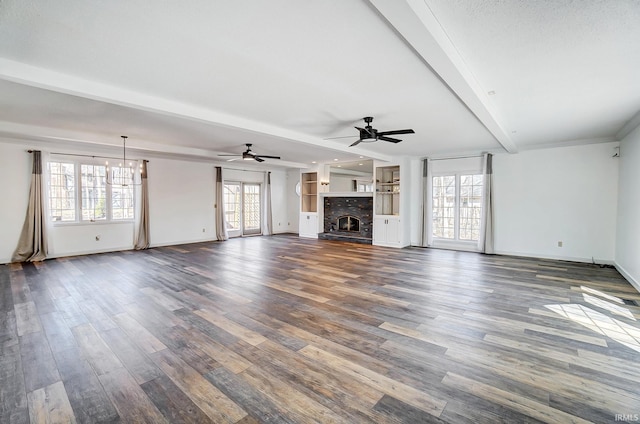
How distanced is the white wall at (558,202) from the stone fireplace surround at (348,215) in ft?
11.9

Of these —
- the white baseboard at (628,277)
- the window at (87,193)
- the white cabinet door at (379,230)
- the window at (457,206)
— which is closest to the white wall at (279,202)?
the white cabinet door at (379,230)

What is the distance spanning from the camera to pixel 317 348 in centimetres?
270

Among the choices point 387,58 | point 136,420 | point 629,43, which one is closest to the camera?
point 136,420

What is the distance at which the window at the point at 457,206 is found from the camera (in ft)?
25.4

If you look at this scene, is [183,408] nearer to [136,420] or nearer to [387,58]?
[136,420]

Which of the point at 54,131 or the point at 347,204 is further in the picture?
the point at 347,204

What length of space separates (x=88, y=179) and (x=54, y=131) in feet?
7.41

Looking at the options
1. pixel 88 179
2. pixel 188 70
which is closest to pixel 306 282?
pixel 188 70

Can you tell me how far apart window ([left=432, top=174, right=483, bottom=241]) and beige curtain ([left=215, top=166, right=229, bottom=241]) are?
6716 millimetres

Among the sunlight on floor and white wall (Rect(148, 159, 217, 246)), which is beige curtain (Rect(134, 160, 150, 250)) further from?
the sunlight on floor

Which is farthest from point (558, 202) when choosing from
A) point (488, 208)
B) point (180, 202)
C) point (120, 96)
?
point (180, 202)

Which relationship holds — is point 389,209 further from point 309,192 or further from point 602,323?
point 602,323

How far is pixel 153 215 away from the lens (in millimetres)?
8281

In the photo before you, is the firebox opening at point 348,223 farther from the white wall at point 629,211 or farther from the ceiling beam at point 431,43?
the ceiling beam at point 431,43
